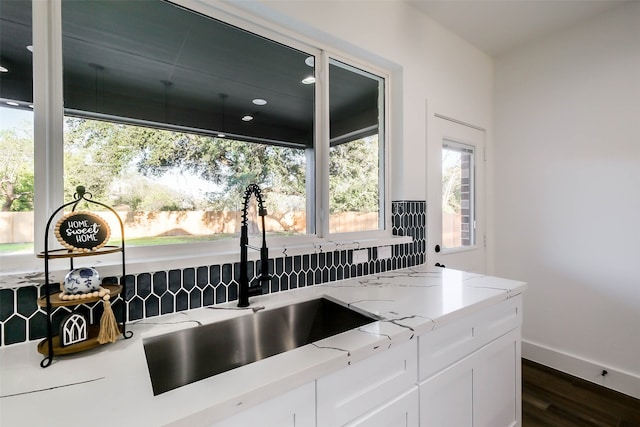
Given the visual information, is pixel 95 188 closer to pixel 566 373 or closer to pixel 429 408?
pixel 429 408

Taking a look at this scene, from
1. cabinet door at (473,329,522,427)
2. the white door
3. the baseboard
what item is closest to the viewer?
cabinet door at (473,329,522,427)

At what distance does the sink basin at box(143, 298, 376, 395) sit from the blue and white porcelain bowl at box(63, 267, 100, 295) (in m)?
0.24

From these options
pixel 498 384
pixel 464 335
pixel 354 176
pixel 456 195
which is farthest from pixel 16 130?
pixel 456 195

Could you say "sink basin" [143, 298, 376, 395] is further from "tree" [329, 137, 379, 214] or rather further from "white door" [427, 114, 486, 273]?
"white door" [427, 114, 486, 273]

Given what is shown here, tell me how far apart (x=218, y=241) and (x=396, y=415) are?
989 mm

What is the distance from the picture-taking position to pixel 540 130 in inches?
93.0

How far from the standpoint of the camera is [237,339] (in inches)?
43.9

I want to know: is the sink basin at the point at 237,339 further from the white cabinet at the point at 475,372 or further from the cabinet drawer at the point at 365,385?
the white cabinet at the point at 475,372

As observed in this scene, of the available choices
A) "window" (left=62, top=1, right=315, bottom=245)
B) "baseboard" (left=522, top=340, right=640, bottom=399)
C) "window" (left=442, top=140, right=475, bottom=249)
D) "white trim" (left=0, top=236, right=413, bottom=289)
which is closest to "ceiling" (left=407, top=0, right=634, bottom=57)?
"window" (left=442, top=140, right=475, bottom=249)

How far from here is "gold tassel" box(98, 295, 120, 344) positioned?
864 millimetres

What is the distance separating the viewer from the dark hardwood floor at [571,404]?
1728 millimetres

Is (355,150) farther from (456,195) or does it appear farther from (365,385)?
(365,385)

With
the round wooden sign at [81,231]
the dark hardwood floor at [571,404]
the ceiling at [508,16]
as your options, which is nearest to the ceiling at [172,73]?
the round wooden sign at [81,231]

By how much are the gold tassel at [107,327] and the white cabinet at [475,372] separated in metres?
1.02
